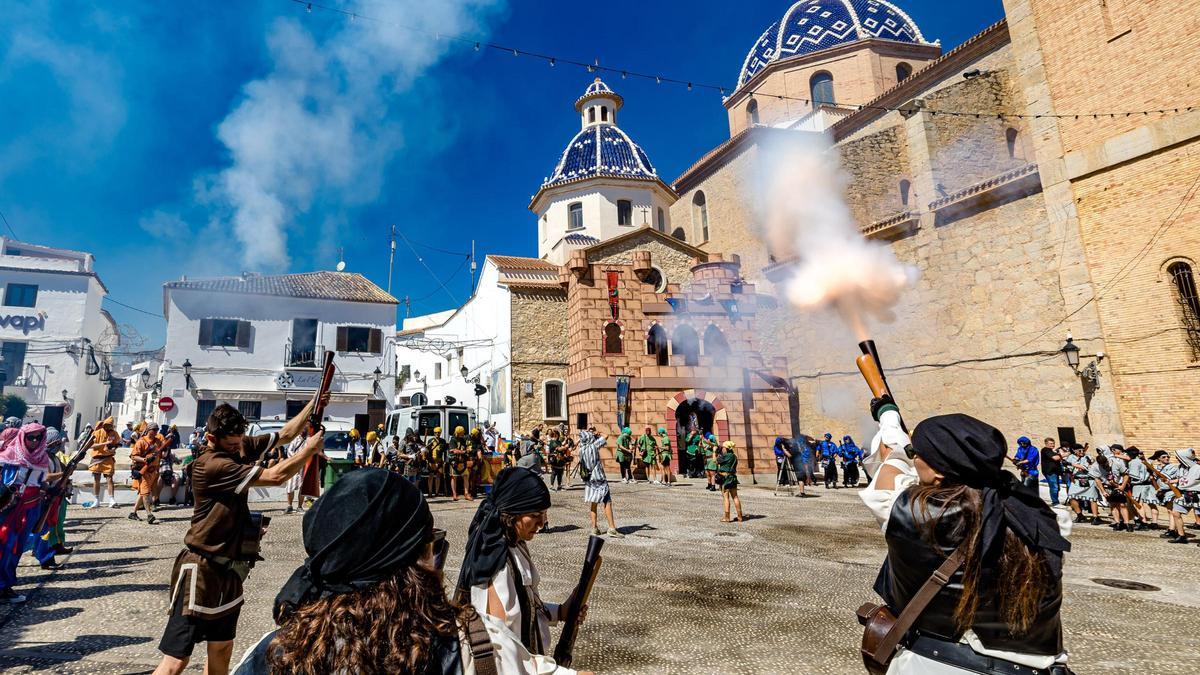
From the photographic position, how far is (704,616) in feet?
17.8

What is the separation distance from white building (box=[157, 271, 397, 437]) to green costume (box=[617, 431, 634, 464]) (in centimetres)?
1222

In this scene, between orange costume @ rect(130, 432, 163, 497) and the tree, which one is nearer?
orange costume @ rect(130, 432, 163, 497)

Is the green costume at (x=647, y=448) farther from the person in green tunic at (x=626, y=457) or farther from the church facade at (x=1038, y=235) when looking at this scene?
the church facade at (x=1038, y=235)

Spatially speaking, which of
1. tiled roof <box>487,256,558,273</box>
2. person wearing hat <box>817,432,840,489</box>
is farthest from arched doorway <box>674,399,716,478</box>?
tiled roof <box>487,256,558,273</box>

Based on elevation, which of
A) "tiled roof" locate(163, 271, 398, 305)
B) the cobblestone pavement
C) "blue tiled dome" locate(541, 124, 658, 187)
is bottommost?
the cobblestone pavement

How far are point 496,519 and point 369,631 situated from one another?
1.33m

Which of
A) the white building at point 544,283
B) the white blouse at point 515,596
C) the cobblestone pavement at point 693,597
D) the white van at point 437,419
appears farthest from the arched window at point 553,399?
the white blouse at point 515,596

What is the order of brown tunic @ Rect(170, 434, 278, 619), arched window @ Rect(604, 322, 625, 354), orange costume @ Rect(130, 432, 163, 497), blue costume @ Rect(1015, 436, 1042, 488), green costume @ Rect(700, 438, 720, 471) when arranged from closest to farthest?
brown tunic @ Rect(170, 434, 278, 619), orange costume @ Rect(130, 432, 163, 497), blue costume @ Rect(1015, 436, 1042, 488), green costume @ Rect(700, 438, 720, 471), arched window @ Rect(604, 322, 625, 354)

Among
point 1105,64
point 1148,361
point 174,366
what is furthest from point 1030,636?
point 174,366

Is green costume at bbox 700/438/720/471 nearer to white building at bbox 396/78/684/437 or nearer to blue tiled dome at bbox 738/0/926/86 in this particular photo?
white building at bbox 396/78/684/437

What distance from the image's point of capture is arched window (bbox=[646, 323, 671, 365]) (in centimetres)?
2348

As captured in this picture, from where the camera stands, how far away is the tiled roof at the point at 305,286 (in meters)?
24.8

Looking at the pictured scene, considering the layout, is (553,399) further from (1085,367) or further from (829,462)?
(1085,367)

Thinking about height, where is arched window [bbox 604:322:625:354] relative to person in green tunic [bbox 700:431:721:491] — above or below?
above
